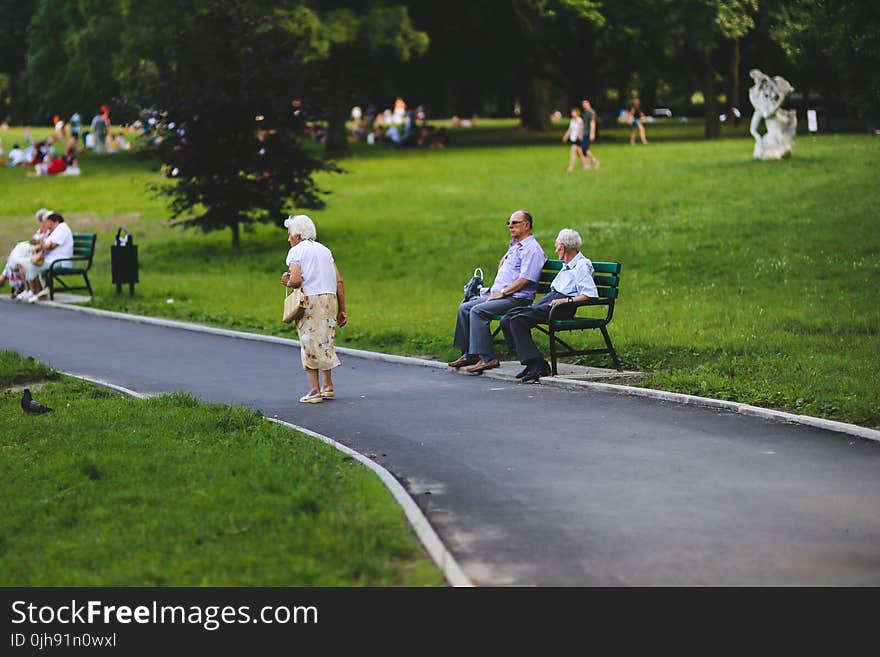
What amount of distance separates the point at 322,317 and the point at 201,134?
686 inches

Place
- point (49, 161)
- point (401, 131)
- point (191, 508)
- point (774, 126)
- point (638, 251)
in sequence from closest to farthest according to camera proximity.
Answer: point (191, 508) < point (638, 251) < point (774, 126) < point (49, 161) < point (401, 131)

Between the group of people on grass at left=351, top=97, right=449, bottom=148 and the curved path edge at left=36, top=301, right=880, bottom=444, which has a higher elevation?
the group of people on grass at left=351, top=97, right=449, bottom=148

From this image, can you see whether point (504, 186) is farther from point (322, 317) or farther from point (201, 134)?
point (322, 317)

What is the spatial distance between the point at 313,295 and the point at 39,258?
12.1 m

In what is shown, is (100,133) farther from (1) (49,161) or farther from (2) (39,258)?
(2) (39,258)

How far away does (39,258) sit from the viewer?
80.4 ft

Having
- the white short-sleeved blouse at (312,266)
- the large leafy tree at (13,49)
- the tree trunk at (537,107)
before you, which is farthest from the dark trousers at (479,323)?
the large leafy tree at (13,49)

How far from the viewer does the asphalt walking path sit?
7660 mm

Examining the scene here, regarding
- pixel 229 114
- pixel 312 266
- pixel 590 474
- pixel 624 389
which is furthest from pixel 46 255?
pixel 590 474

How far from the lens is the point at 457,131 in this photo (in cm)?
7444

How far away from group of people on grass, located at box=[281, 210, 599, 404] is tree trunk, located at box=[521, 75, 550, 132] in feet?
170

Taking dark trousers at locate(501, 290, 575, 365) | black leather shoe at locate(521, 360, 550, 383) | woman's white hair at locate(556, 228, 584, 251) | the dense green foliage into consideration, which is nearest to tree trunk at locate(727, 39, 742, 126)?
the dense green foliage

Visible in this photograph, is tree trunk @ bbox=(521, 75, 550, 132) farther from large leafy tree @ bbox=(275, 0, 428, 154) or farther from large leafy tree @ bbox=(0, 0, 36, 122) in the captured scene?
large leafy tree @ bbox=(0, 0, 36, 122)
